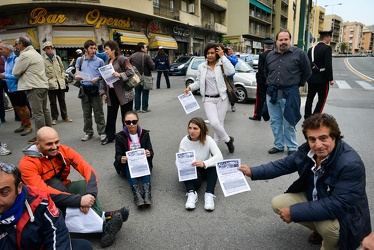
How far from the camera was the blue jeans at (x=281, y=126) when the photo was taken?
465cm

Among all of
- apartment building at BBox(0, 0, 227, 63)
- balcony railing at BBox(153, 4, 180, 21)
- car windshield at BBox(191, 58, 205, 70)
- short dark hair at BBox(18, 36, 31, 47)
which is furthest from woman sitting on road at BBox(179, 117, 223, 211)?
balcony railing at BBox(153, 4, 180, 21)

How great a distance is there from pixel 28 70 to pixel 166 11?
82.6ft

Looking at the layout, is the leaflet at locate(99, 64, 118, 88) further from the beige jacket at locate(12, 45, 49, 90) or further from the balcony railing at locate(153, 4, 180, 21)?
the balcony railing at locate(153, 4, 180, 21)

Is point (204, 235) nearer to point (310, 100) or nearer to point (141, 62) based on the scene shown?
point (310, 100)

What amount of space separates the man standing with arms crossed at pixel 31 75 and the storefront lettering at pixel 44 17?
17.8 m

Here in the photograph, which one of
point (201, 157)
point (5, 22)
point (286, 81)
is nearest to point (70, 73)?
point (201, 157)

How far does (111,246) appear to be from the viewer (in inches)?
102

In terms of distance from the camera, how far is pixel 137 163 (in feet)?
11.3

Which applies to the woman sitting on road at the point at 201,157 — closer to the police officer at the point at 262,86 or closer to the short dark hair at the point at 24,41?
the police officer at the point at 262,86

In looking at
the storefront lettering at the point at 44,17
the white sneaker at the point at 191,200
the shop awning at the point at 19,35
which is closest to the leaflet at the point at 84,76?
the white sneaker at the point at 191,200

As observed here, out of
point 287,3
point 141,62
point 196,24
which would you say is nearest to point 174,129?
point 141,62

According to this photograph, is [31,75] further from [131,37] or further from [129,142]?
[131,37]

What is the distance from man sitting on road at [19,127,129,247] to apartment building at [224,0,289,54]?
4120cm

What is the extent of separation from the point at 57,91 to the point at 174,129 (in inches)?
126
